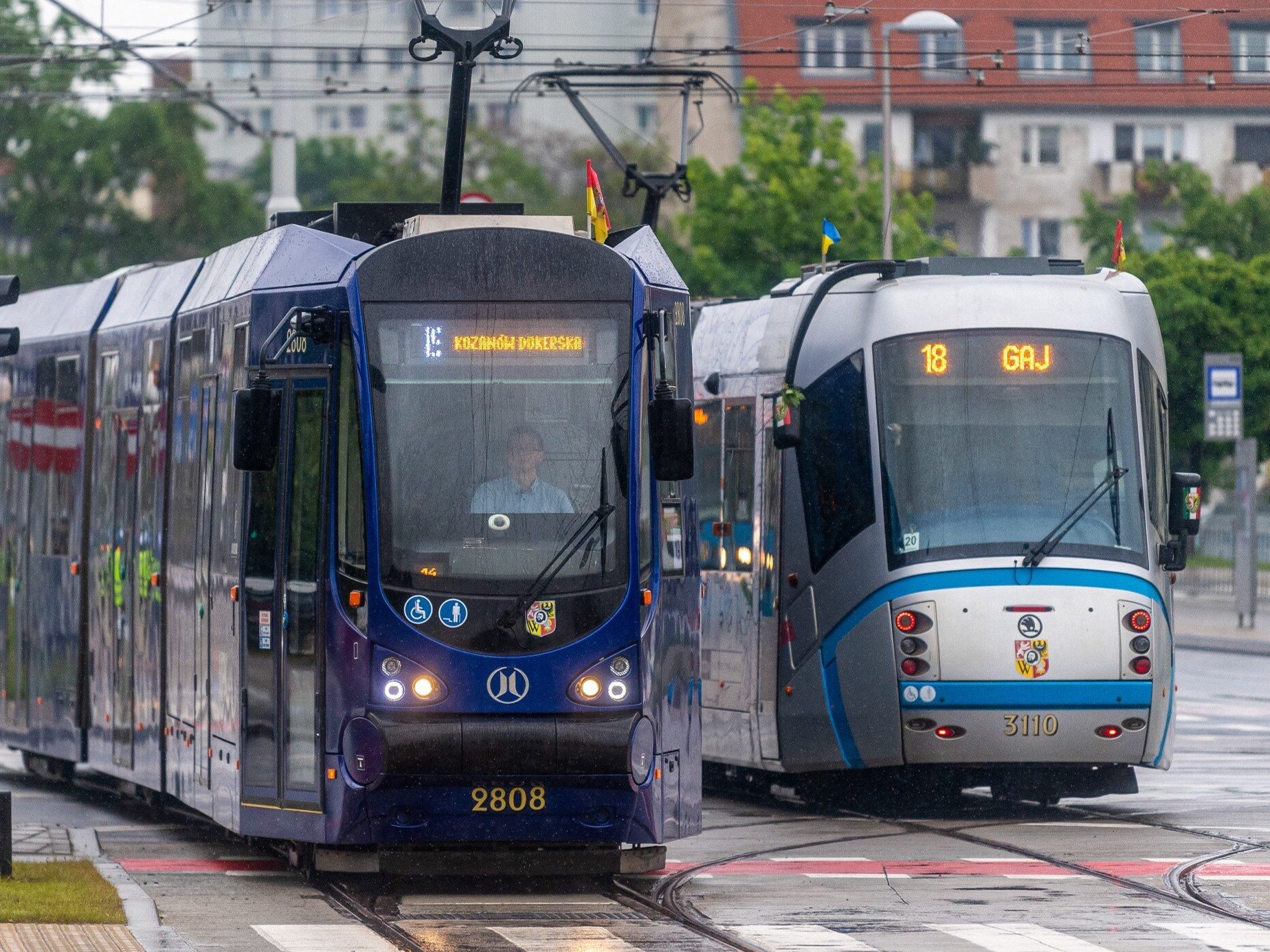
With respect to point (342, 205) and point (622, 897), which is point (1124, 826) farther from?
point (342, 205)

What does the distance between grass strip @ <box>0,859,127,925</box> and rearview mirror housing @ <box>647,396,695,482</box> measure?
305cm

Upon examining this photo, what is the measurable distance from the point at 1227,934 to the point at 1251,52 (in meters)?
16.9

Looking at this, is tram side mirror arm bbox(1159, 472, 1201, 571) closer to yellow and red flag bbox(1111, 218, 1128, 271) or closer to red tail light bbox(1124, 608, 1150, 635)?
red tail light bbox(1124, 608, 1150, 635)

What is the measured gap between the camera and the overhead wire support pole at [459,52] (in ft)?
52.9

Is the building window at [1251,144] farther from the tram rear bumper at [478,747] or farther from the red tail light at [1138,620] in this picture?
the tram rear bumper at [478,747]

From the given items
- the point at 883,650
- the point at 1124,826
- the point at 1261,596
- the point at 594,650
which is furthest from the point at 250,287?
the point at 1261,596

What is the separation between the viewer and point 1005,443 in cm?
1614

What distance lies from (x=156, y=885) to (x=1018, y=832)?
16.6 feet

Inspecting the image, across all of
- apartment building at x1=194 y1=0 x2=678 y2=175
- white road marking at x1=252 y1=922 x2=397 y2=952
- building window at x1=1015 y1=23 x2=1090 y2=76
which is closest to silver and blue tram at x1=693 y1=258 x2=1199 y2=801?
white road marking at x1=252 y1=922 x2=397 y2=952

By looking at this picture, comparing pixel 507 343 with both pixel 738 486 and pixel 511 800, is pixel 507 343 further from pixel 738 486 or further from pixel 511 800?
pixel 738 486

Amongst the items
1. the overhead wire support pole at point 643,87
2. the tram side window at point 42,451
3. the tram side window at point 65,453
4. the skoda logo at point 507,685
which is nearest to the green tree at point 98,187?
the overhead wire support pole at point 643,87

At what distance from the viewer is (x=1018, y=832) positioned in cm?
1554

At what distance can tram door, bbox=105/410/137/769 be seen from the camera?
639 inches

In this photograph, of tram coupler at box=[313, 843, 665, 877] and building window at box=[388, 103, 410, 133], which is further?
building window at box=[388, 103, 410, 133]
